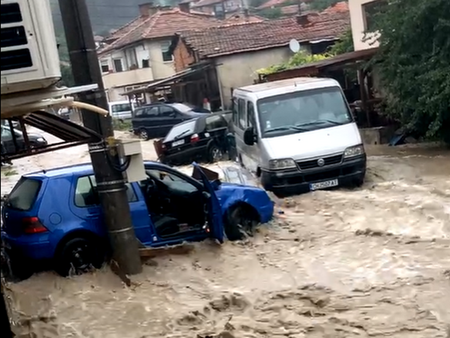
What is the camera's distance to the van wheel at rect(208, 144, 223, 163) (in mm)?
21089

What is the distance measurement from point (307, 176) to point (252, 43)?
25732mm

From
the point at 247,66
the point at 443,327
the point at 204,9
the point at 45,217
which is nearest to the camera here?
the point at 443,327

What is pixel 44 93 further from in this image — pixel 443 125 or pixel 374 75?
pixel 374 75

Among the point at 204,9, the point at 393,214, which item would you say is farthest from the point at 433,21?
the point at 204,9

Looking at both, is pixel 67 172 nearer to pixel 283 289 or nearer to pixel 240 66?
pixel 283 289

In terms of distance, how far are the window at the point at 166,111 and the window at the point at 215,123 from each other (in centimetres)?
1125

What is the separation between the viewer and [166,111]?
3294cm

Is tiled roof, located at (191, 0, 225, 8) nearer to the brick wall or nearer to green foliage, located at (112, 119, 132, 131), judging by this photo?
the brick wall

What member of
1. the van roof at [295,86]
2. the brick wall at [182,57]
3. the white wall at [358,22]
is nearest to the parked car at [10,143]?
the van roof at [295,86]

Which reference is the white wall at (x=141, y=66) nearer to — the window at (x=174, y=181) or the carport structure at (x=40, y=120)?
the window at (x=174, y=181)

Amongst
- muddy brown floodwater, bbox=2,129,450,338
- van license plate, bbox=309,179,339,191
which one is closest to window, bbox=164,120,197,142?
van license plate, bbox=309,179,339,191

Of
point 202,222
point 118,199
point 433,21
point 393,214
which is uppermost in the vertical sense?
point 433,21

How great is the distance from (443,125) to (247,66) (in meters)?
20.3

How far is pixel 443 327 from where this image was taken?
7148 millimetres
